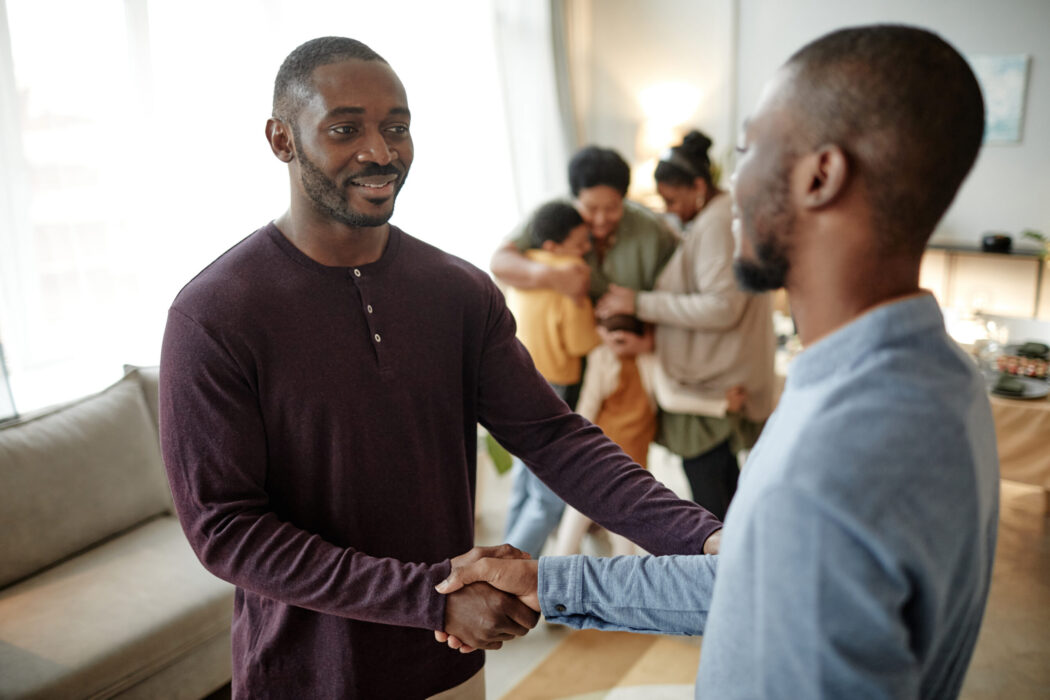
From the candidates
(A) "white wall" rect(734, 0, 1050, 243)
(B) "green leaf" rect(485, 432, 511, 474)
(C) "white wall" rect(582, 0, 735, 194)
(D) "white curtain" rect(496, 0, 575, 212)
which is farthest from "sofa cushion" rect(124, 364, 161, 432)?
(A) "white wall" rect(734, 0, 1050, 243)

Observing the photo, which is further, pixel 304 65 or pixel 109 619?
pixel 109 619

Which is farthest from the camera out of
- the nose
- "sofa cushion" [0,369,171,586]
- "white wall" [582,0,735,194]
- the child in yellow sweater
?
"white wall" [582,0,735,194]

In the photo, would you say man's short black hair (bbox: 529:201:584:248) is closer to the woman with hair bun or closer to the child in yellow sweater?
the child in yellow sweater

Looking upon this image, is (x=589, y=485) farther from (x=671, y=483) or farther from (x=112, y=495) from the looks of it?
(x=671, y=483)

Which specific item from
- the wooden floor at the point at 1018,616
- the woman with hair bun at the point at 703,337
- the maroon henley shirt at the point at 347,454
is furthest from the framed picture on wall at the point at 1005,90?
the maroon henley shirt at the point at 347,454

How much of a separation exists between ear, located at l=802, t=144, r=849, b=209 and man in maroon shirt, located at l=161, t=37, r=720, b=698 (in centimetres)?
63

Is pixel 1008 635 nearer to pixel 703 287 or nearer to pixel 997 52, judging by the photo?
pixel 703 287

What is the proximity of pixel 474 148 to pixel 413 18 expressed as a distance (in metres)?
0.74

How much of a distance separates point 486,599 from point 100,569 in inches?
70.3

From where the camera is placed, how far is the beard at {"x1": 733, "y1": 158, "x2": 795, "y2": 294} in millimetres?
754

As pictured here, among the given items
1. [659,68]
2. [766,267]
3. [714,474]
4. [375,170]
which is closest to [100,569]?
[375,170]

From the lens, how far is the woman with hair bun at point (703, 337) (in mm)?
2562

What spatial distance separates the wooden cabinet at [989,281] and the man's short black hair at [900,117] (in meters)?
3.82

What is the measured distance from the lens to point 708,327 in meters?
2.59
